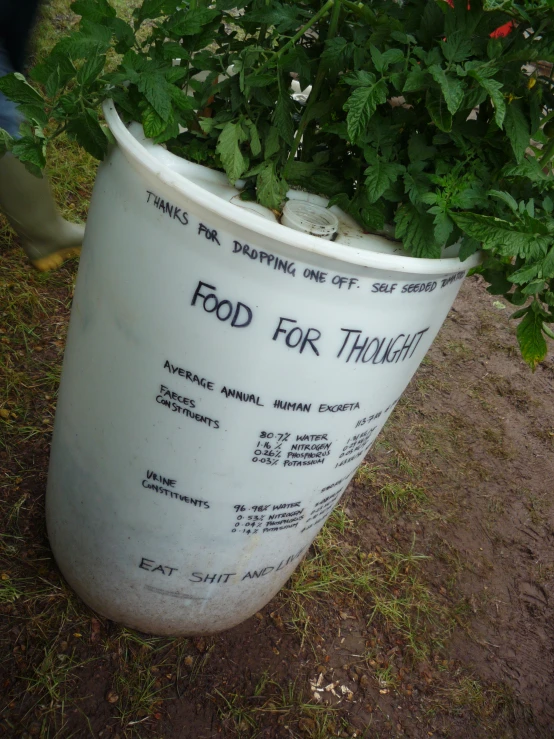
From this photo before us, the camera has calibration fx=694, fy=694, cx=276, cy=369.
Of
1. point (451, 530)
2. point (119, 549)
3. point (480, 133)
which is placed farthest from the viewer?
point (451, 530)

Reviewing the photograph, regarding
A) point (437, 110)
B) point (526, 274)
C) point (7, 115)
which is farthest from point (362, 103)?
point (7, 115)

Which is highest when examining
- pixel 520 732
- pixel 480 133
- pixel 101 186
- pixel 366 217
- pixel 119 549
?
pixel 480 133

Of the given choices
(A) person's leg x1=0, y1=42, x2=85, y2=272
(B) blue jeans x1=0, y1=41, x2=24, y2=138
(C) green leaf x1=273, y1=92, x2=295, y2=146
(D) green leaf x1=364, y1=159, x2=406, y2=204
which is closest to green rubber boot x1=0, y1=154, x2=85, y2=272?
(A) person's leg x1=0, y1=42, x2=85, y2=272

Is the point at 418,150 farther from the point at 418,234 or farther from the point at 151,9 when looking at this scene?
the point at 151,9

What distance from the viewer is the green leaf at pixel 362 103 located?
0.92m

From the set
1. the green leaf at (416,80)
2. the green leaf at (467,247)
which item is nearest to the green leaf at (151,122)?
the green leaf at (416,80)

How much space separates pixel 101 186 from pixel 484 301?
8.86ft

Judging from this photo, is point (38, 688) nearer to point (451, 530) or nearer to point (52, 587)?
point (52, 587)

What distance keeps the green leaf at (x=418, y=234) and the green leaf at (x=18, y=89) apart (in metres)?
0.56

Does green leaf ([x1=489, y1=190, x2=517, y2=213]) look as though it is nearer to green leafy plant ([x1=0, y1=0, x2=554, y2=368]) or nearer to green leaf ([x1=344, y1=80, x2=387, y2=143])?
green leafy plant ([x1=0, y1=0, x2=554, y2=368])

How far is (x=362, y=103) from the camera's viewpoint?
3.03 feet

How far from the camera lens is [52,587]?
1.65 meters

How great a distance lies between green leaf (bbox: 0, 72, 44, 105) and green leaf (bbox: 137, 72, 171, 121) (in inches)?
6.6

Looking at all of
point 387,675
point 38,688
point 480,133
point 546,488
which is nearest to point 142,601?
point 38,688
